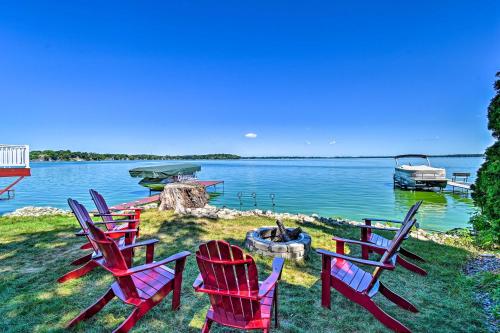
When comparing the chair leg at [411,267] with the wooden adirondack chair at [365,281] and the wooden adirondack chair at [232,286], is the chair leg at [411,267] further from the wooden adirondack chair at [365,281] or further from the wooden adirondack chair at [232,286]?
the wooden adirondack chair at [232,286]

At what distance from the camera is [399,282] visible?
3.82m

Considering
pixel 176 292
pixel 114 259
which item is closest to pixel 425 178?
pixel 176 292

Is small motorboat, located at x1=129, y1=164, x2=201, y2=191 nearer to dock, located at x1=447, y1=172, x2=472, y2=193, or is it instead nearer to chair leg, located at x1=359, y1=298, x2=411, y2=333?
chair leg, located at x1=359, y1=298, x2=411, y2=333

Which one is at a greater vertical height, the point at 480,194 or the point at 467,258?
the point at 480,194

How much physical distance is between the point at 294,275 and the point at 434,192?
23.4m

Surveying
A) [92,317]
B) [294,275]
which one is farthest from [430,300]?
[92,317]

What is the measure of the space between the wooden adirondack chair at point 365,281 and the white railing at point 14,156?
13793 mm

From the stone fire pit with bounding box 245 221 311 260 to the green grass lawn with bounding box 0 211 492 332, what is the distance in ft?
0.53

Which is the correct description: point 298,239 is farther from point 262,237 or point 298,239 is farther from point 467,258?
point 467,258

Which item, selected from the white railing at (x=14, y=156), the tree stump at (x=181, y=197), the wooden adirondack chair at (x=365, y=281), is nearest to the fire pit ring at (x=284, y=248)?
the wooden adirondack chair at (x=365, y=281)

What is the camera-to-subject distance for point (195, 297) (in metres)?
3.29

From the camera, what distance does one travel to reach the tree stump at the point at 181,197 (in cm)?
908

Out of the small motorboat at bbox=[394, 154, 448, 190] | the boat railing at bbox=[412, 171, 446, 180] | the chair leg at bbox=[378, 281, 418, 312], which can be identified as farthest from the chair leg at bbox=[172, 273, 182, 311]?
the boat railing at bbox=[412, 171, 446, 180]

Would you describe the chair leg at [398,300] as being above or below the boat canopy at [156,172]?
below
